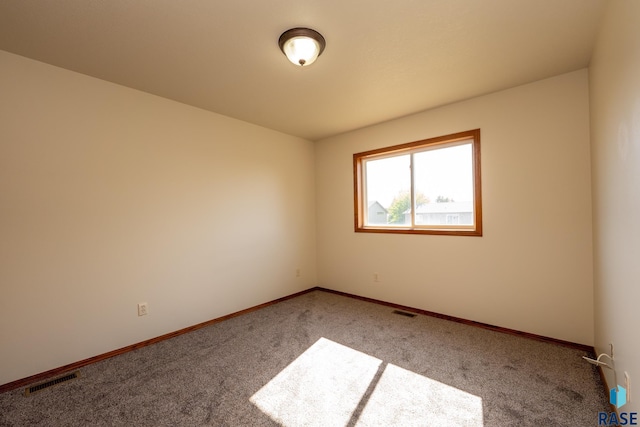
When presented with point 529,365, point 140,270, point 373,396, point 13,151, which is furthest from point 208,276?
point 529,365

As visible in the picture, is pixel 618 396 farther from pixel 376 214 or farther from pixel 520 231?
pixel 376 214

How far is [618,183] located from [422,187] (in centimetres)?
195

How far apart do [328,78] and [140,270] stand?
2.52 meters

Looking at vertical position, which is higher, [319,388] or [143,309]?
[143,309]

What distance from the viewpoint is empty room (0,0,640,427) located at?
165 cm

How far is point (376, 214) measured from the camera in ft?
12.8

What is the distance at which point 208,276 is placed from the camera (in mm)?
3117

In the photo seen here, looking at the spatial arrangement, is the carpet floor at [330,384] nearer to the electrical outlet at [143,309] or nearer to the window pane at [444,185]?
the electrical outlet at [143,309]

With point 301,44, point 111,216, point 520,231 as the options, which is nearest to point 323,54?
point 301,44

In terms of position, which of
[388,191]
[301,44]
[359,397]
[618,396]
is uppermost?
[301,44]

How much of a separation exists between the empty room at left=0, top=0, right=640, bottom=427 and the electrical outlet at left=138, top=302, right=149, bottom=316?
2 centimetres

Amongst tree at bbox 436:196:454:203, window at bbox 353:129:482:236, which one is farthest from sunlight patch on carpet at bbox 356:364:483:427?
tree at bbox 436:196:454:203

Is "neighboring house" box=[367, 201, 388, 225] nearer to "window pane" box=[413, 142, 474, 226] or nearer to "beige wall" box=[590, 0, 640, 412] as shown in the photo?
"window pane" box=[413, 142, 474, 226]

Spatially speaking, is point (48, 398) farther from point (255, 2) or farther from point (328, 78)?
point (328, 78)
